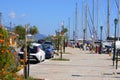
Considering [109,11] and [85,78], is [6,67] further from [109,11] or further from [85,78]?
[109,11]

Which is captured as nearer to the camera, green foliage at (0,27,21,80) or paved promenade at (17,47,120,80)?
green foliage at (0,27,21,80)

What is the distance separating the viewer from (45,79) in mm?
20969

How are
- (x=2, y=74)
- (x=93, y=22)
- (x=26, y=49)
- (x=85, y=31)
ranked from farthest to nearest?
(x=85, y=31) < (x=93, y=22) < (x=26, y=49) < (x=2, y=74)

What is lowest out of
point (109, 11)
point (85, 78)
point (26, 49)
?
point (85, 78)

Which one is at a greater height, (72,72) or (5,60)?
(5,60)

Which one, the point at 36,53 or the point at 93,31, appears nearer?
the point at 36,53

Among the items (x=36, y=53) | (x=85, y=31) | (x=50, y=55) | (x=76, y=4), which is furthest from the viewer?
(x=76, y=4)

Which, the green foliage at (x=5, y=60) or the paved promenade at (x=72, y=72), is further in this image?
the paved promenade at (x=72, y=72)

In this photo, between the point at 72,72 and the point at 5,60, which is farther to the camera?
the point at 72,72

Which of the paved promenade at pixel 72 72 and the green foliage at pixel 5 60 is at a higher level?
the green foliage at pixel 5 60

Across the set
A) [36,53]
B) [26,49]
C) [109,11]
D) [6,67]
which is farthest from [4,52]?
[109,11]

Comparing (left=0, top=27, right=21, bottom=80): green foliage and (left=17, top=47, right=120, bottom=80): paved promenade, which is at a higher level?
(left=0, top=27, right=21, bottom=80): green foliage

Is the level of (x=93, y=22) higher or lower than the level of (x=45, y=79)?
higher

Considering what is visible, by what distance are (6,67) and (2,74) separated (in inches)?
17.2
